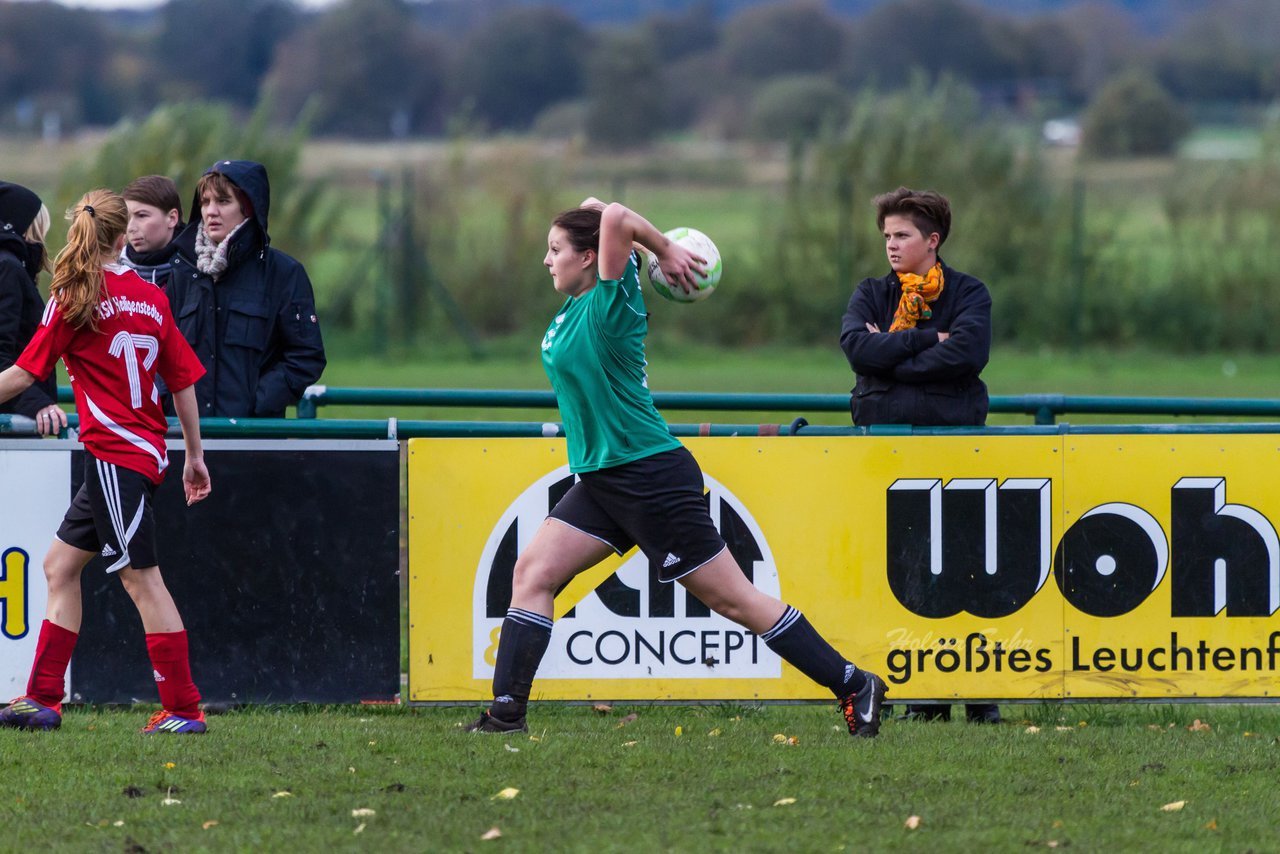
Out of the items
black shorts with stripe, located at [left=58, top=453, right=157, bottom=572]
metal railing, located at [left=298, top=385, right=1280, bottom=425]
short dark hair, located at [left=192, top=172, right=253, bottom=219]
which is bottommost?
black shorts with stripe, located at [left=58, top=453, right=157, bottom=572]

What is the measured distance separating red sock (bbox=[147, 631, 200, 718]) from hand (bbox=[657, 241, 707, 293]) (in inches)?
81.5

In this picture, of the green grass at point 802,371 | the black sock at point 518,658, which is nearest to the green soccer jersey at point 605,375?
the black sock at point 518,658

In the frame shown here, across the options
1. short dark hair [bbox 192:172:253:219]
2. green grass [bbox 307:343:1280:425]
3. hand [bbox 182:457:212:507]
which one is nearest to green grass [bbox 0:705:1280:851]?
hand [bbox 182:457:212:507]

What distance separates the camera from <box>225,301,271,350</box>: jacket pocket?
669 cm

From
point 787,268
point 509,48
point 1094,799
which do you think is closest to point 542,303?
point 787,268

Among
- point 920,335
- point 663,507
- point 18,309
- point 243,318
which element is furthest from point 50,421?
point 920,335

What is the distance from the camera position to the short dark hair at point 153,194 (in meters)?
6.78

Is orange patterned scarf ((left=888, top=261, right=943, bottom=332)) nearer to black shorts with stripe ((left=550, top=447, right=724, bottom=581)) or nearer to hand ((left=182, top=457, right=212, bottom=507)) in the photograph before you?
black shorts with stripe ((left=550, top=447, right=724, bottom=581))

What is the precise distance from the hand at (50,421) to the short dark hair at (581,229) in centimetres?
210

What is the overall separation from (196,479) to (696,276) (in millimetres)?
1890

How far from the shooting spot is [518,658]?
5750mm

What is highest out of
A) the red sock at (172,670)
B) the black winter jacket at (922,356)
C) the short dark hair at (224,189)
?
the short dark hair at (224,189)

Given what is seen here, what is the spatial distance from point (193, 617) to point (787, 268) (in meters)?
22.2

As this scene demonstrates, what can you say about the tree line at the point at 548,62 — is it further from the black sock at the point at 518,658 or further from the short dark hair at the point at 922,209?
the black sock at the point at 518,658
